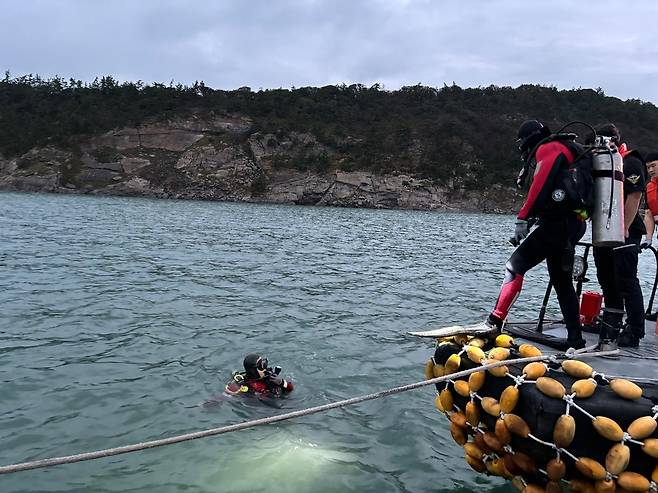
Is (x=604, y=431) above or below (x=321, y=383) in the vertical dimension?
above

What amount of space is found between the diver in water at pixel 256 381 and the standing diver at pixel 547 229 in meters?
3.80

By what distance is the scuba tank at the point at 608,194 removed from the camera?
539cm

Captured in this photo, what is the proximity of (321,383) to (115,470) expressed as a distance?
12.6 feet

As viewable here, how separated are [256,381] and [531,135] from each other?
5087mm

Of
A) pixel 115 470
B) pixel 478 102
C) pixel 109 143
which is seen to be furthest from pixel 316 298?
pixel 478 102

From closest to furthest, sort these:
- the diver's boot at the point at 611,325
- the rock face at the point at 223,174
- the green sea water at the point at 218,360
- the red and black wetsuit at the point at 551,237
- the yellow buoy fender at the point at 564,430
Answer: the yellow buoy fender at the point at 564,430 < the red and black wetsuit at the point at 551,237 < the diver's boot at the point at 611,325 < the green sea water at the point at 218,360 < the rock face at the point at 223,174

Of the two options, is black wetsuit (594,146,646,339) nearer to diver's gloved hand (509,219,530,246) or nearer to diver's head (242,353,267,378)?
diver's gloved hand (509,219,530,246)

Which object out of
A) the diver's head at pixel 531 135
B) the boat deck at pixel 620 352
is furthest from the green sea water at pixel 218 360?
the diver's head at pixel 531 135

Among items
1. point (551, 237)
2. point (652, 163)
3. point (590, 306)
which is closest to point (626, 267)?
point (590, 306)

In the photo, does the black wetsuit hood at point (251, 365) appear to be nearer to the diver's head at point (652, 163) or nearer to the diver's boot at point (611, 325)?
the diver's boot at point (611, 325)

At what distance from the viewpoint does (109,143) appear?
Answer: 8300 centimetres

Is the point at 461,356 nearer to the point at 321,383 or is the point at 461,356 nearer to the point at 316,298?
the point at 321,383

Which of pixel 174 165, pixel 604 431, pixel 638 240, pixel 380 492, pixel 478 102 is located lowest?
pixel 380 492

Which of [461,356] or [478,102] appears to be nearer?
[461,356]
